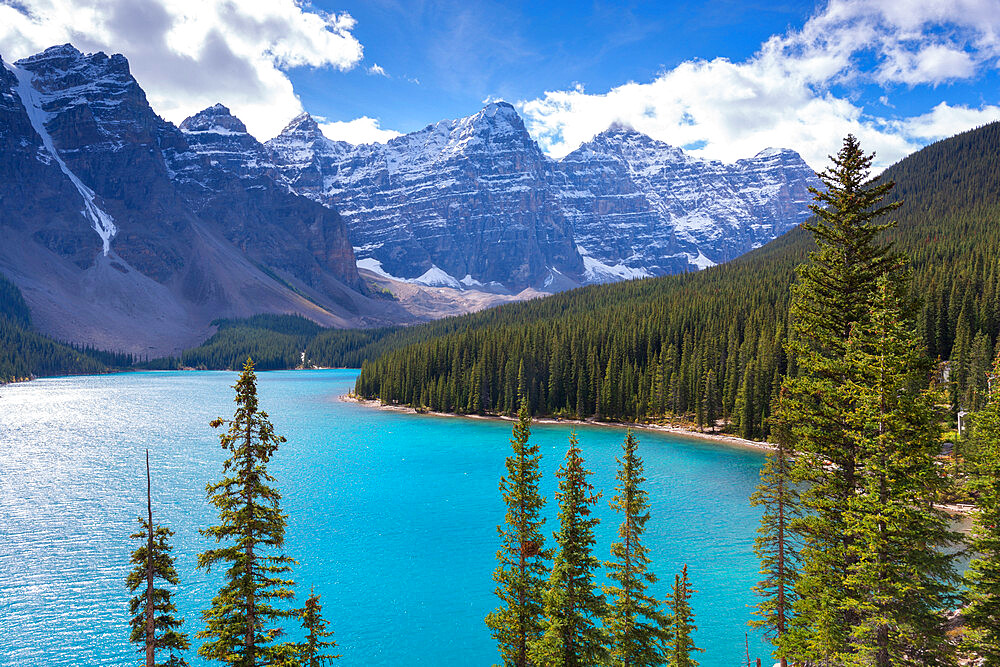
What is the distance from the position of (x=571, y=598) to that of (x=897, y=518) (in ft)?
31.5

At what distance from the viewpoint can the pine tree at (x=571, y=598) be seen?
18.1m

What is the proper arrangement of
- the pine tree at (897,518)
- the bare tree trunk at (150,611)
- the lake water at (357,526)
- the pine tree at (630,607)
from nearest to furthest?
the bare tree trunk at (150,611), the pine tree at (897,518), the pine tree at (630,607), the lake water at (357,526)

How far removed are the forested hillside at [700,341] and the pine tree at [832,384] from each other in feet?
190

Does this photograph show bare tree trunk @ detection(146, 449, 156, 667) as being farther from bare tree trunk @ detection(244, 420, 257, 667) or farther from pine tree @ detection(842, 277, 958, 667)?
pine tree @ detection(842, 277, 958, 667)

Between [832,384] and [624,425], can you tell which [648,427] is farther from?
[832,384]

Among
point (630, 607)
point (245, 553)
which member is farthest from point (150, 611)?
point (630, 607)

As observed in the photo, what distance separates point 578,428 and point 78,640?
265ft

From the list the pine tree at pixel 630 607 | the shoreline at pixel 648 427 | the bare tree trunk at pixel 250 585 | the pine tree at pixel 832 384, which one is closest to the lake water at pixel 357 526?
the shoreline at pixel 648 427

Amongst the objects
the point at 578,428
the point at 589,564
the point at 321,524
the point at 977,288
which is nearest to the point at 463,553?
the point at 321,524

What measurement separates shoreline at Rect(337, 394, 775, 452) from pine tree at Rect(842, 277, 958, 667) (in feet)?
167

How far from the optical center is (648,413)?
104000 mm

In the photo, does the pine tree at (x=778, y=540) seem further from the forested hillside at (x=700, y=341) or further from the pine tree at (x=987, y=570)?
the forested hillside at (x=700, y=341)

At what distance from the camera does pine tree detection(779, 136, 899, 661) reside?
16859 millimetres

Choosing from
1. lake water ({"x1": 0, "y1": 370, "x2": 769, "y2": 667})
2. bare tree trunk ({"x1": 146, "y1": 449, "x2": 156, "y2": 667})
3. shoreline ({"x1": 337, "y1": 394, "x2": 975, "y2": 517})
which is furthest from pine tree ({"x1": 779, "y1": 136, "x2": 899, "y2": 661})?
shoreline ({"x1": 337, "y1": 394, "x2": 975, "y2": 517})
